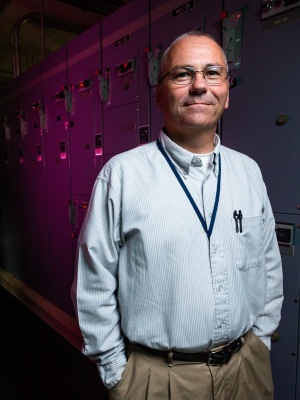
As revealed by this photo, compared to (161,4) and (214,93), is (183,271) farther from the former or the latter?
(161,4)

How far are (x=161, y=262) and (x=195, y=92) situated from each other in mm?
632

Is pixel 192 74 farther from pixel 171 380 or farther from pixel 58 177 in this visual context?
pixel 58 177

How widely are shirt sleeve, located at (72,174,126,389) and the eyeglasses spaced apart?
0.48 meters

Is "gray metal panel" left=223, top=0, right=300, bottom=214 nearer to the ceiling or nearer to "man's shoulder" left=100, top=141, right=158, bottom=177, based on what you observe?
"man's shoulder" left=100, top=141, right=158, bottom=177

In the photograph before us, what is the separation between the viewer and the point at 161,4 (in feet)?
6.56

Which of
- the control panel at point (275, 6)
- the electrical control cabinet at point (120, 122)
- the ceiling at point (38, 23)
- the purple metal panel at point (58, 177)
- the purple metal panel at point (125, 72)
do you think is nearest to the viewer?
the control panel at point (275, 6)

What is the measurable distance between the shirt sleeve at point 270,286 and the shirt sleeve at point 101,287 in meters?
0.63

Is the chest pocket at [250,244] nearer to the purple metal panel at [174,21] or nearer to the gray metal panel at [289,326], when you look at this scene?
the gray metal panel at [289,326]

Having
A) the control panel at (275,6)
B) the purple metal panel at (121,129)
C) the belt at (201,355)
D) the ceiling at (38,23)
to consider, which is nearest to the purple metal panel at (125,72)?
the purple metal panel at (121,129)

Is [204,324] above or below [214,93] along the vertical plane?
below

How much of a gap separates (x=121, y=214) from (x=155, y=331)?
440mm

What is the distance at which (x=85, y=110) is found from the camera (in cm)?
282

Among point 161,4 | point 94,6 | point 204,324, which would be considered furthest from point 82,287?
point 94,6

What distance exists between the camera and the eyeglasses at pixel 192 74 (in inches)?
42.2
